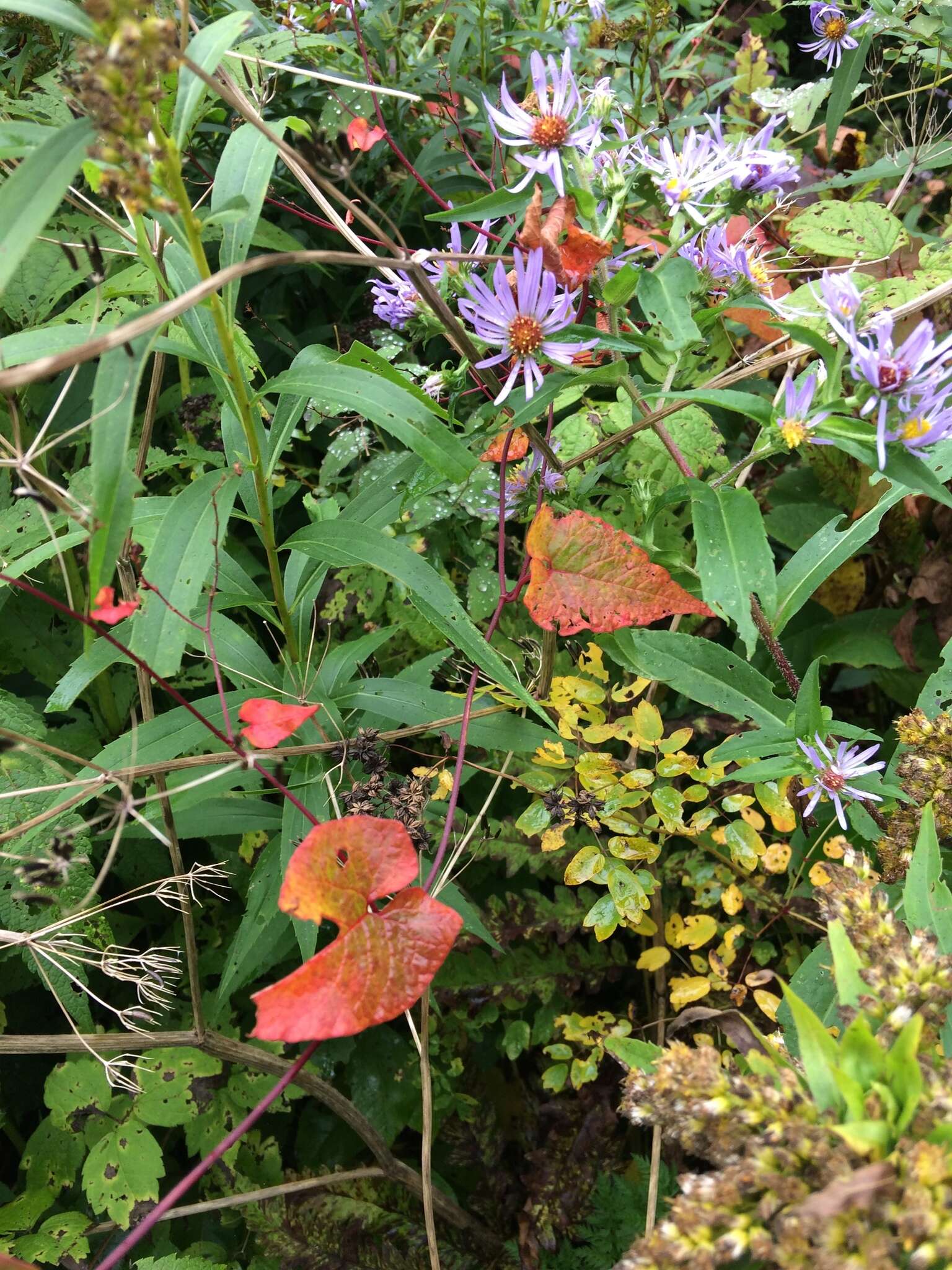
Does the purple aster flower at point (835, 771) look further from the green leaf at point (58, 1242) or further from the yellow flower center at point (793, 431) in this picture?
the green leaf at point (58, 1242)

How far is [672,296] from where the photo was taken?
0.94 m

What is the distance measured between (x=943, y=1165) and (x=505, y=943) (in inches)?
31.2

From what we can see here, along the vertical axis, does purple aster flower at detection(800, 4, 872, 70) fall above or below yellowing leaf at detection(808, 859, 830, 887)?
above

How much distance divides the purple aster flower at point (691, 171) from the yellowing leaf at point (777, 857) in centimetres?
78

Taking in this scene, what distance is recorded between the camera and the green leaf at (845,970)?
66 cm

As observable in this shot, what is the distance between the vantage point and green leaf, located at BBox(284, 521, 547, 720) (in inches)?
36.1

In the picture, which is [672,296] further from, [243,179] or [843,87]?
[843,87]

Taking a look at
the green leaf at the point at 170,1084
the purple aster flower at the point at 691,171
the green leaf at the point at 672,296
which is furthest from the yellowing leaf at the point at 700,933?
the purple aster flower at the point at 691,171

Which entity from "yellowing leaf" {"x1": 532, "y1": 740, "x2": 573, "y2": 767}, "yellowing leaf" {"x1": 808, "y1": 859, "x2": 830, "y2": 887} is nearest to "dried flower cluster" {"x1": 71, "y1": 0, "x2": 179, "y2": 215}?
"yellowing leaf" {"x1": 532, "y1": 740, "x2": 573, "y2": 767}

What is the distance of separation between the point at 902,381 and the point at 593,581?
0.35 meters

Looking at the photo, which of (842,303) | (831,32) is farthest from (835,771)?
(831,32)

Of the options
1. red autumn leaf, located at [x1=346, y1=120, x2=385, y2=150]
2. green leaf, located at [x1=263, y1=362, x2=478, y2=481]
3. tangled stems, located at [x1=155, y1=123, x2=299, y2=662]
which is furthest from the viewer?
red autumn leaf, located at [x1=346, y1=120, x2=385, y2=150]

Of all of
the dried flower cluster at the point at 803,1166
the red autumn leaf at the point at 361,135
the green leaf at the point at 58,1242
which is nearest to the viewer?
the dried flower cluster at the point at 803,1166

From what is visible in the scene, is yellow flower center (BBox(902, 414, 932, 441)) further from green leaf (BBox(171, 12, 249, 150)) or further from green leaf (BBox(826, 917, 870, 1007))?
green leaf (BBox(171, 12, 249, 150))
